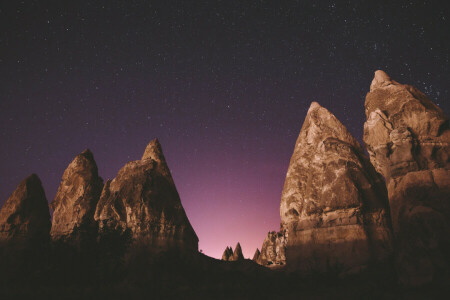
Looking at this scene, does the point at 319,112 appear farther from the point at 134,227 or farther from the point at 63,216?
the point at 63,216

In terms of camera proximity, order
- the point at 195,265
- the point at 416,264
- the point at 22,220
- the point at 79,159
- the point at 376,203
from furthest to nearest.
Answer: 1. the point at 79,159
2. the point at 22,220
3. the point at 195,265
4. the point at 376,203
5. the point at 416,264

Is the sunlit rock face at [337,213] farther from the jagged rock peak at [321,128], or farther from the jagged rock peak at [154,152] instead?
the jagged rock peak at [154,152]

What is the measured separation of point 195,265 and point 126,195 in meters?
7.78

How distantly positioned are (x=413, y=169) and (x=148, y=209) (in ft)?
56.1

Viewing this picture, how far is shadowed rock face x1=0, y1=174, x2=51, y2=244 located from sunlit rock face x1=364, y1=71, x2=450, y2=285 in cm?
2566

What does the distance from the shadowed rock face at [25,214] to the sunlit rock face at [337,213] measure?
820 inches

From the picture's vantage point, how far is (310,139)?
20.1m

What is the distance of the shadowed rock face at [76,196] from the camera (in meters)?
28.6

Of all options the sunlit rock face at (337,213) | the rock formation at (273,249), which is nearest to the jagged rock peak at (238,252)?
the rock formation at (273,249)

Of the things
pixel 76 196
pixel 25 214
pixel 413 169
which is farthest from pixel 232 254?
pixel 413 169

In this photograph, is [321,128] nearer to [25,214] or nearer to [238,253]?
[25,214]

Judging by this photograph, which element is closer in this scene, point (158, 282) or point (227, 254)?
point (158, 282)

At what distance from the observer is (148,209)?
22188mm

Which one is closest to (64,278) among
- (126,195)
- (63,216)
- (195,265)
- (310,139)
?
(126,195)
